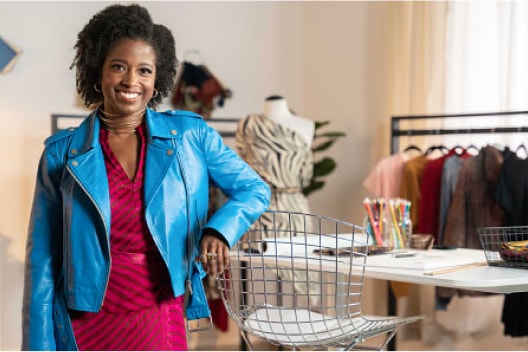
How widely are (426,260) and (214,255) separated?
1141 millimetres

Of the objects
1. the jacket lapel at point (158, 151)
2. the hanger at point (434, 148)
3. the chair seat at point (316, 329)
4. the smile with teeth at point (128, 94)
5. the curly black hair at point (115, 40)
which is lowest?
the chair seat at point (316, 329)

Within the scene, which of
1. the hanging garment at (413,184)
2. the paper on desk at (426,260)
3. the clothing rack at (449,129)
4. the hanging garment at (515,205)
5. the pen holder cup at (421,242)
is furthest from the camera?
the hanging garment at (413,184)

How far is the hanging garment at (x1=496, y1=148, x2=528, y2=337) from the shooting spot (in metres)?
3.80

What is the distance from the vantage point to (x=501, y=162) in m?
4.01

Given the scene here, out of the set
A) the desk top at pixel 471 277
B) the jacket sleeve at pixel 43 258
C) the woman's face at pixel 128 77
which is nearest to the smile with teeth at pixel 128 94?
the woman's face at pixel 128 77

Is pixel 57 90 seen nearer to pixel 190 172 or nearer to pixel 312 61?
pixel 312 61

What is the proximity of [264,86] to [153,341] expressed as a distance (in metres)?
4.00

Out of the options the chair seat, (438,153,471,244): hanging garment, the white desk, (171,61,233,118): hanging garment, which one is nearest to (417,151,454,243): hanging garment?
(438,153,471,244): hanging garment

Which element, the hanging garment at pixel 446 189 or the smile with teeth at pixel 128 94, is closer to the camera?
the smile with teeth at pixel 128 94

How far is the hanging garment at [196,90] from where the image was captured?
5.10 meters

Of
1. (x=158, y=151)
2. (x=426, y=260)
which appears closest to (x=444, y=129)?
(x=426, y=260)

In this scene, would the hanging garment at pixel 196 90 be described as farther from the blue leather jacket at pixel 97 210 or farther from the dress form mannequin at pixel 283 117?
the blue leather jacket at pixel 97 210

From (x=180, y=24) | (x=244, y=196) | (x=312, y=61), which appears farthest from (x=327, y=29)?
(x=244, y=196)

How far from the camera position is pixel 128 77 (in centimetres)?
177
